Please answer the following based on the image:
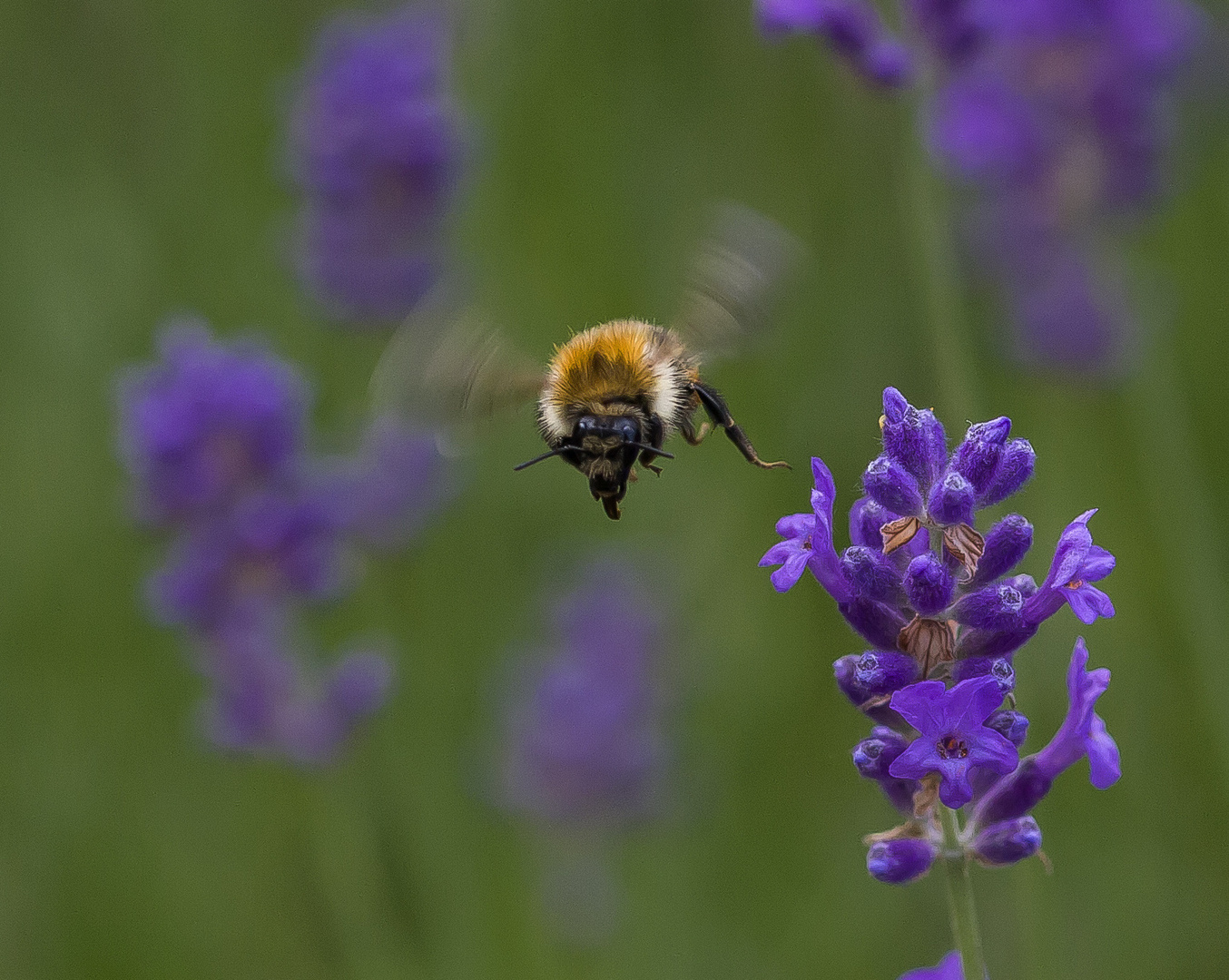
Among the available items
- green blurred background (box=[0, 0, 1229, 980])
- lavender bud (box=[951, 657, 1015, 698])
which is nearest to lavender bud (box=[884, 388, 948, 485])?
lavender bud (box=[951, 657, 1015, 698])

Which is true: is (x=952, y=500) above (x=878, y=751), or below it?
above

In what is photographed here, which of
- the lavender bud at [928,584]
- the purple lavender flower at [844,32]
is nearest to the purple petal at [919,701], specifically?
the lavender bud at [928,584]

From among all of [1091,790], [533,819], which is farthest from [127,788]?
[1091,790]

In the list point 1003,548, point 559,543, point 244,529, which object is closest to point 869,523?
point 1003,548

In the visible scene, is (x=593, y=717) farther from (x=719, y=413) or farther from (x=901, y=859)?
(x=901, y=859)

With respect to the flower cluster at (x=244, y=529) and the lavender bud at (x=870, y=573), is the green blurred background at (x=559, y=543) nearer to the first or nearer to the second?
the flower cluster at (x=244, y=529)

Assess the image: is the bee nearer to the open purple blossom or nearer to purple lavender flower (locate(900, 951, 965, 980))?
the open purple blossom

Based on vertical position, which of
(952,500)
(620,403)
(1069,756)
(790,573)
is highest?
(620,403)
